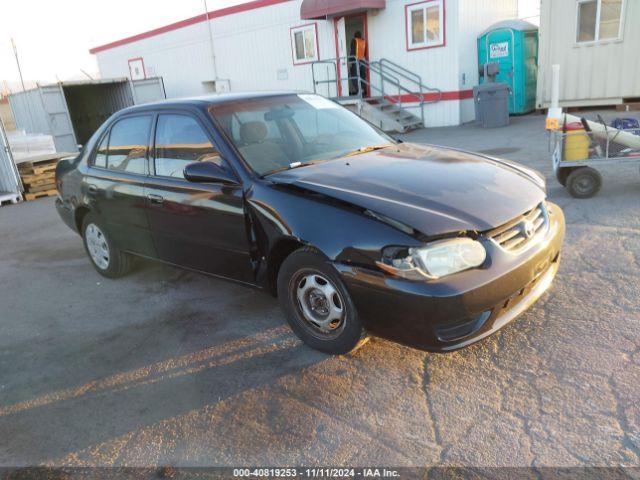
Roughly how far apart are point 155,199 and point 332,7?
13559mm

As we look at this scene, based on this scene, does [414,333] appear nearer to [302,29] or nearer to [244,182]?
[244,182]

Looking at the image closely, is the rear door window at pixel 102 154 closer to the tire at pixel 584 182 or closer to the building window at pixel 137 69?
the tire at pixel 584 182

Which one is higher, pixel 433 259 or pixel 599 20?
pixel 599 20

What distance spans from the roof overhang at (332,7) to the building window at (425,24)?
107cm

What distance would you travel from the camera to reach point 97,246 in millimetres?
5094

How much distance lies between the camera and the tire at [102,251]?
4910 mm

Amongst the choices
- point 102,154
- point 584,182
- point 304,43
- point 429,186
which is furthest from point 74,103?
point 429,186

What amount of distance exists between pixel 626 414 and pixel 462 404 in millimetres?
785

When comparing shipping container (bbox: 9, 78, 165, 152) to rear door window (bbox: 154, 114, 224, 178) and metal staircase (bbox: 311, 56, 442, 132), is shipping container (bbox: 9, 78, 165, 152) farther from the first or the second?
rear door window (bbox: 154, 114, 224, 178)

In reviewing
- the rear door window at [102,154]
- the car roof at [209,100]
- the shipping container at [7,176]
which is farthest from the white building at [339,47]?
the rear door window at [102,154]

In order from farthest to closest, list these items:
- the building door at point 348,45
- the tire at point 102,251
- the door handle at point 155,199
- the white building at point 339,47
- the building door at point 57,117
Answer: the building door at point 348,45 < the building door at point 57,117 < the white building at point 339,47 < the tire at point 102,251 < the door handle at point 155,199

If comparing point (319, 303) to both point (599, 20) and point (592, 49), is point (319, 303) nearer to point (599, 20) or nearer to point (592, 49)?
point (592, 49)

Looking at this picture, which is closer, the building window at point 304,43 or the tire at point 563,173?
the tire at point 563,173

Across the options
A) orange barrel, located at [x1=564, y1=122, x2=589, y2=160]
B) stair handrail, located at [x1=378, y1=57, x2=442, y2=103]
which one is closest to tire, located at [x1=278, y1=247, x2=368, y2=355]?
orange barrel, located at [x1=564, y1=122, x2=589, y2=160]
